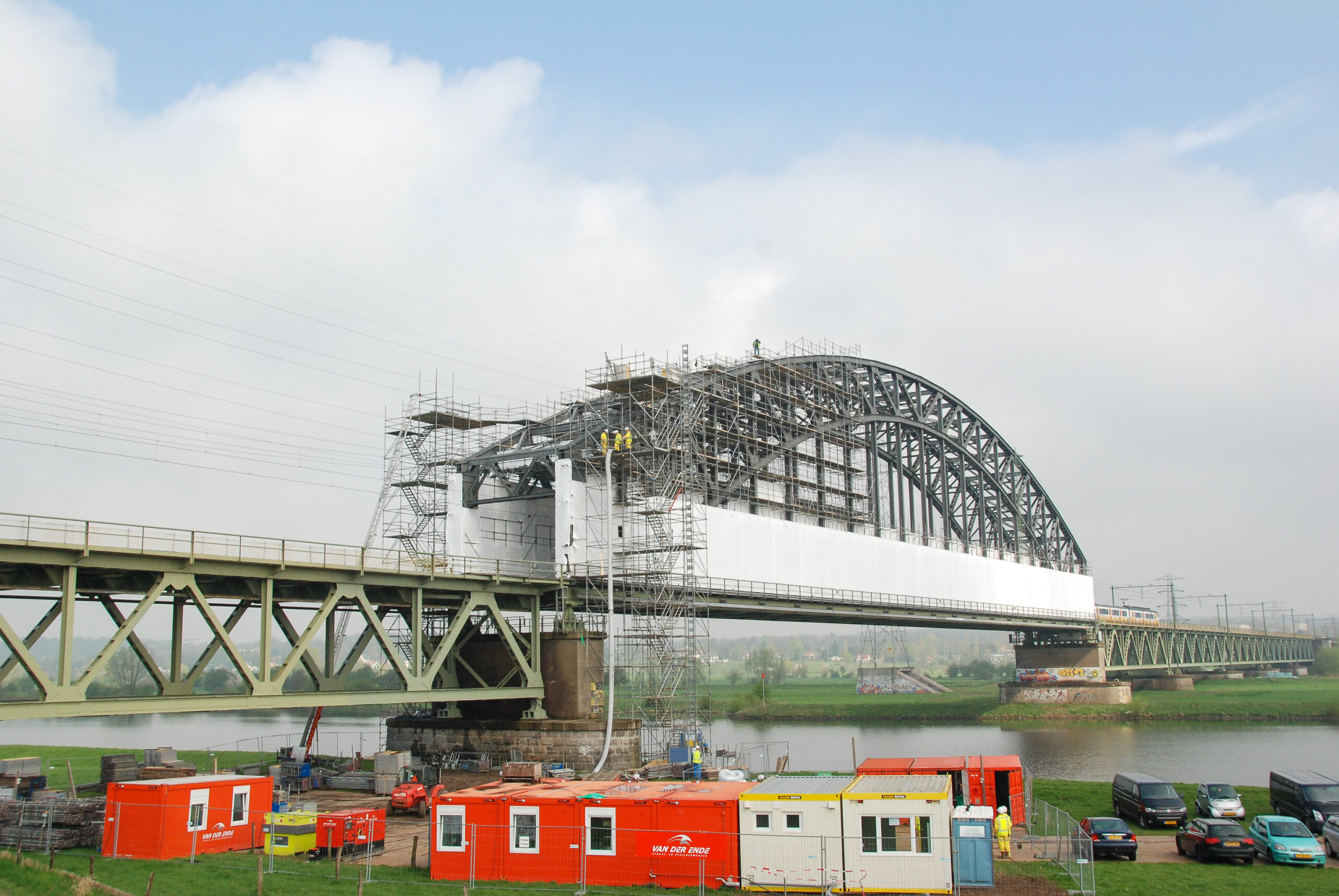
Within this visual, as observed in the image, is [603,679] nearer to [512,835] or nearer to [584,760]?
[584,760]

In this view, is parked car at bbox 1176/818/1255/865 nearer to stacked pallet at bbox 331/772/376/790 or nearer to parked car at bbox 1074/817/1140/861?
parked car at bbox 1074/817/1140/861

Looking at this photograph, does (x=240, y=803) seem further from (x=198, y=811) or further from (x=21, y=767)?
(x=21, y=767)

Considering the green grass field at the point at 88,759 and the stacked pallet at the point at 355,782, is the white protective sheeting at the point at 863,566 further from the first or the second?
the green grass field at the point at 88,759

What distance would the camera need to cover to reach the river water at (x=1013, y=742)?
64.0m

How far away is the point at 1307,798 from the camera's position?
34469 millimetres

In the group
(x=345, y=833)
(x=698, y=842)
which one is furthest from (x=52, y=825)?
(x=698, y=842)

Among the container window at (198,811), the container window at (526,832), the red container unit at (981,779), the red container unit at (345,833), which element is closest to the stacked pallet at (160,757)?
the container window at (198,811)

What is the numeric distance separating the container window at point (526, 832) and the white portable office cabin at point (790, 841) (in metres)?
5.43

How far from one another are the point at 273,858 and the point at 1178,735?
3088 inches

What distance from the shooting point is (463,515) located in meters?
59.7

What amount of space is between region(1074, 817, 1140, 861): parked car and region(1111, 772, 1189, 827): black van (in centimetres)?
663

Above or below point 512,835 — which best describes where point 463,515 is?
above

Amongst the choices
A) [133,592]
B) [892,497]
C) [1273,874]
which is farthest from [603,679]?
[892,497]

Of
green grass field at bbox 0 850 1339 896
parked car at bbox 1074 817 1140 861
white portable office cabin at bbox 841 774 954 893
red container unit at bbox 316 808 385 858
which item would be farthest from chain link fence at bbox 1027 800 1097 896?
red container unit at bbox 316 808 385 858
